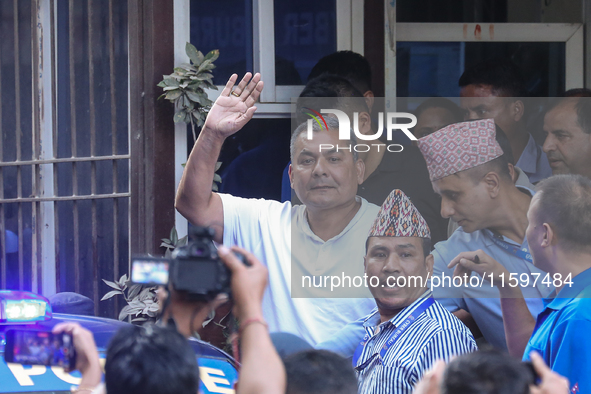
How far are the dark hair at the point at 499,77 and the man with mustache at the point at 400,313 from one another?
2.90 ft

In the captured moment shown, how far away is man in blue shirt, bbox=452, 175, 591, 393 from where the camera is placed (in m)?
2.00

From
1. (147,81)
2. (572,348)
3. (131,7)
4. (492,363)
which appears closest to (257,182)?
(147,81)

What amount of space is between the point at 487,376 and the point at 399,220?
4.92 ft

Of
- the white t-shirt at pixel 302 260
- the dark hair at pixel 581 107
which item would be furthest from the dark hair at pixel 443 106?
the white t-shirt at pixel 302 260

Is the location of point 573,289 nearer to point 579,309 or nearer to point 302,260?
point 579,309

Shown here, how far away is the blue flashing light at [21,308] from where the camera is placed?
2.03 m

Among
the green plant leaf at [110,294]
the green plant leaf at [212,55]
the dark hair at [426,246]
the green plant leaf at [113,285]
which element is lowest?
the green plant leaf at [110,294]

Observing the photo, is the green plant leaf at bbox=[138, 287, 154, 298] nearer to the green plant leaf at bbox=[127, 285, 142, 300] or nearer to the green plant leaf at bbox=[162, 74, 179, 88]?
the green plant leaf at bbox=[127, 285, 142, 300]

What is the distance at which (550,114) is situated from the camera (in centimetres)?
304

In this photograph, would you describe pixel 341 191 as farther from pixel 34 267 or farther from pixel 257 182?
pixel 34 267

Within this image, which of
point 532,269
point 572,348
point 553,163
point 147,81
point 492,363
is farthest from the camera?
point 147,81

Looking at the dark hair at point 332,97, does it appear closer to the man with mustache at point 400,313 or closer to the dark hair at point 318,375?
the man with mustache at point 400,313

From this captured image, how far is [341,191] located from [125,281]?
1.58 meters

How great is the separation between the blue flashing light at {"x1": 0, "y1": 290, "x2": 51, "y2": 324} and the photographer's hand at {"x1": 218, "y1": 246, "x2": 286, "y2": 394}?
3.56 feet
